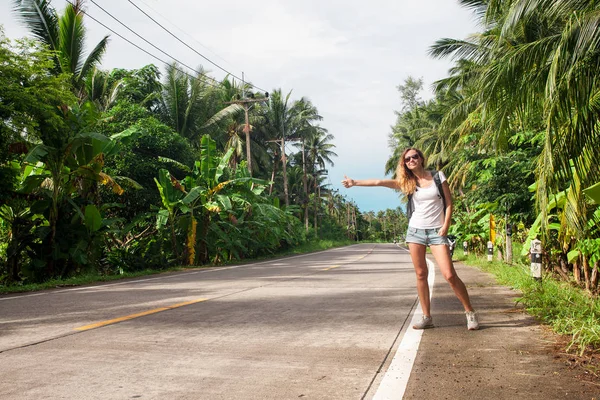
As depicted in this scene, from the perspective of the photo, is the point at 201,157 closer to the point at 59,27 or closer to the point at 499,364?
the point at 59,27

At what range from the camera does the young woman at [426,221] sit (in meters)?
5.12

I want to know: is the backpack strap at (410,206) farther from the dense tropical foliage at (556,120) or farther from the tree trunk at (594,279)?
the tree trunk at (594,279)

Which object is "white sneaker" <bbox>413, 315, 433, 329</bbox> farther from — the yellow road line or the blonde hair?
the yellow road line

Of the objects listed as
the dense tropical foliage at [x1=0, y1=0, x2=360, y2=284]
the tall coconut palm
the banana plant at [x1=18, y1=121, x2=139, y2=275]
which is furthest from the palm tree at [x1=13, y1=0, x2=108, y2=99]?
the tall coconut palm

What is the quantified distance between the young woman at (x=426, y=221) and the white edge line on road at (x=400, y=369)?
467 mm

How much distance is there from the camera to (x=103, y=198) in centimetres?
1989

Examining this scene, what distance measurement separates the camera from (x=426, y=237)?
5.19 meters

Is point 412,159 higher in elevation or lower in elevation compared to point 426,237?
higher

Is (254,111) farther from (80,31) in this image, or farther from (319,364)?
(319,364)

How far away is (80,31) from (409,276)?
13032mm

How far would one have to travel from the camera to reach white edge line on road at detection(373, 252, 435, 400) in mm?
3232

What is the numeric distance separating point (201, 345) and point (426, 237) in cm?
232

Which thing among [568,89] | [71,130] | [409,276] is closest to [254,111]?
[71,130]

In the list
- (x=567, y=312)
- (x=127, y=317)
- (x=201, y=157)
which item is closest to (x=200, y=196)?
(x=201, y=157)
